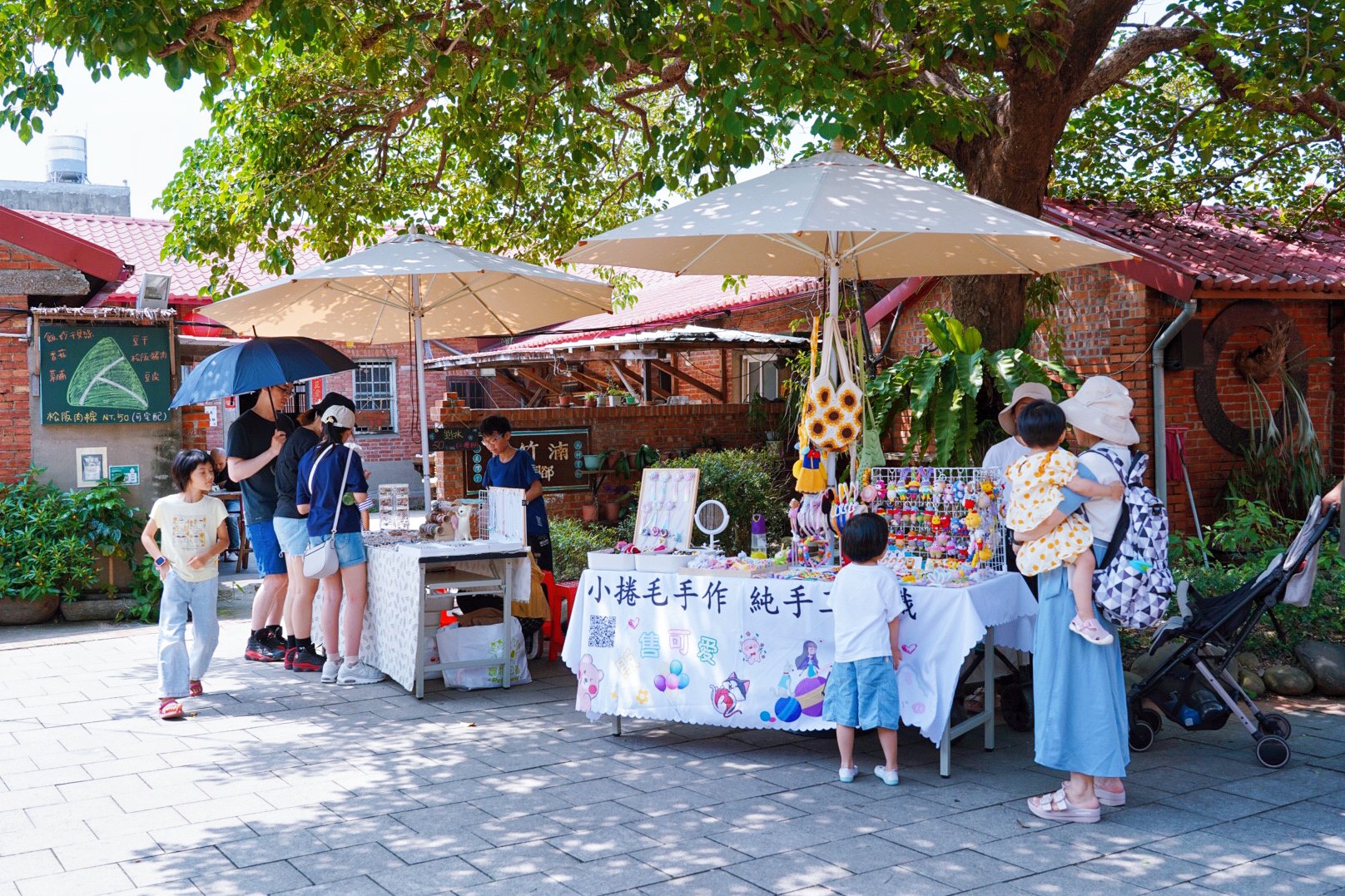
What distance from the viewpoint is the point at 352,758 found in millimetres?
5887

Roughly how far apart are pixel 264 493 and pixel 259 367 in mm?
968

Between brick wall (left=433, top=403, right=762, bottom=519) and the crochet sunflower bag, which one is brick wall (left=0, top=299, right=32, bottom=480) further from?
the crochet sunflower bag

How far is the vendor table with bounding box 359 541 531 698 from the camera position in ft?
23.1

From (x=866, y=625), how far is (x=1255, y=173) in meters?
9.76

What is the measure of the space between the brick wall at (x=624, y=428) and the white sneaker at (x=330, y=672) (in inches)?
205

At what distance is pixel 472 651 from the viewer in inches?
290

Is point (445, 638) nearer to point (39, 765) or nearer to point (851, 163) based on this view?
point (39, 765)

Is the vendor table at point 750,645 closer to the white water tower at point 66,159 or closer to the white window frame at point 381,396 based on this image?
the white window frame at point 381,396

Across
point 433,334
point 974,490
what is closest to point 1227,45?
point 974,490

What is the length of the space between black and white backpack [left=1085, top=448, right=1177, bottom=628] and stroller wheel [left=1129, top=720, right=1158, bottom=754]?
1.20m

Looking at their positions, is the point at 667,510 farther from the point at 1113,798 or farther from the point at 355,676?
the point at 1113,798

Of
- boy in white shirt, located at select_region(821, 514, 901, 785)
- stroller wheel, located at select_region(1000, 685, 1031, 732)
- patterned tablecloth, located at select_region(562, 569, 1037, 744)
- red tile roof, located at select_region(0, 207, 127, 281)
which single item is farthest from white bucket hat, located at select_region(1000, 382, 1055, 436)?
red tile roof, located at select_region(0, 207, 127, 281)

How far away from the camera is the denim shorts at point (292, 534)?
7797 mm

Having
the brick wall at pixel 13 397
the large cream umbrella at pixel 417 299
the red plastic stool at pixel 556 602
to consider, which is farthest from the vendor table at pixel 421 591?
the brick wall at pixel 13 397
